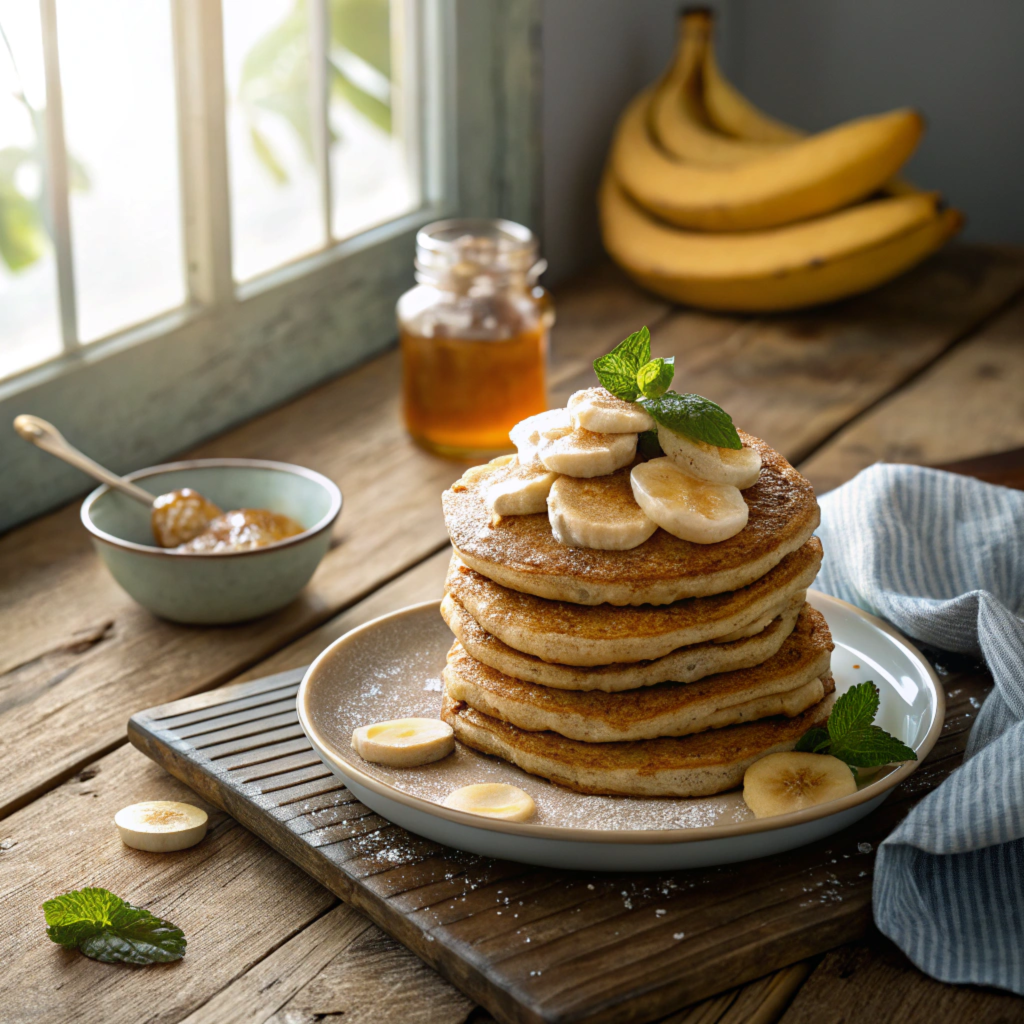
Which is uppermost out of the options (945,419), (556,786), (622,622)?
(622,622)

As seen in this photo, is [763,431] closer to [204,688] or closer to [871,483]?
[871,483]

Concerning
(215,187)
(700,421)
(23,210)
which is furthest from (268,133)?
(700,421)

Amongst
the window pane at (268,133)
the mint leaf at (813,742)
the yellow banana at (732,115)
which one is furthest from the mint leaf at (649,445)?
the yellow banana at (732,115)

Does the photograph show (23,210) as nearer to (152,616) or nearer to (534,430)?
(152,616)

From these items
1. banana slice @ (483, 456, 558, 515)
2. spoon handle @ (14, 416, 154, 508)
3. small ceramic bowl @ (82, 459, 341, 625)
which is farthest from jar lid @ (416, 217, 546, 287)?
banana slice @ (483, 456, 558, 515)

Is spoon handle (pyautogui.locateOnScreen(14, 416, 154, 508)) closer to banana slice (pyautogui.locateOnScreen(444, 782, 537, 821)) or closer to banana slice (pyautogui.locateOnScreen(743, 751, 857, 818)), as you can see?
banana slice (pyautogui.locateOnScreen(444, 782, 537, 821))

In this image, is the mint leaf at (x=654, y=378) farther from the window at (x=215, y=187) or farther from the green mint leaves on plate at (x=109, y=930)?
the window at (x=215, y=187)
